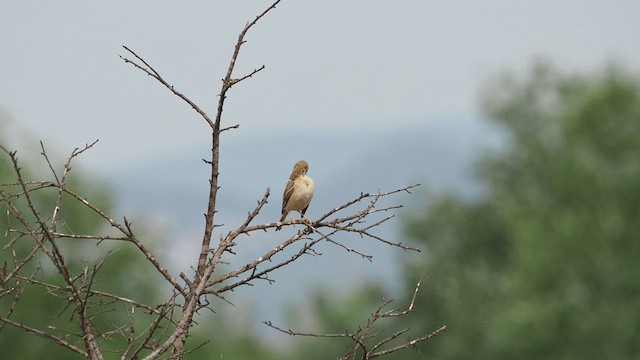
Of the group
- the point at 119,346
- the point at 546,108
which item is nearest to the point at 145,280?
the point at 119,346

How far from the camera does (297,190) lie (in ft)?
25.7

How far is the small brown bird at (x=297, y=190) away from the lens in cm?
779

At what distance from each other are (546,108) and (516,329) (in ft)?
68.8

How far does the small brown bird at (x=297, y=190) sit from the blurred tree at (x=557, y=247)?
69.0ft

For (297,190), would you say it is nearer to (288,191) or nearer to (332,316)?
(288,191)

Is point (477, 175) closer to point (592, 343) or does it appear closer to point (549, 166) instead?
point (549, 166)

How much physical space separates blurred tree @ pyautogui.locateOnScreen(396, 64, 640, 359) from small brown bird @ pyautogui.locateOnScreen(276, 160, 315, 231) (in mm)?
21020

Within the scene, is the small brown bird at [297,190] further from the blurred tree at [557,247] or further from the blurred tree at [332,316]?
the blurred tree at [332,316]

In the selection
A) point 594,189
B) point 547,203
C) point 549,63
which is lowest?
point 594,189

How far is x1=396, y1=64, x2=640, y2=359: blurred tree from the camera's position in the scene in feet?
92.9

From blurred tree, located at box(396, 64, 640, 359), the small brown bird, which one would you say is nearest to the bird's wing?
the small brown bird

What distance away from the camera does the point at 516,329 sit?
28.5 meters

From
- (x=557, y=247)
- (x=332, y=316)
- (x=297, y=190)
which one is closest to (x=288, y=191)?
(x=297, y=190)

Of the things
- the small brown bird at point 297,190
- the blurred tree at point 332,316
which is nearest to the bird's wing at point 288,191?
the small brown bird at point 297,190
